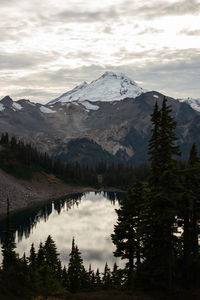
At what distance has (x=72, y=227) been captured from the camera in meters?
106

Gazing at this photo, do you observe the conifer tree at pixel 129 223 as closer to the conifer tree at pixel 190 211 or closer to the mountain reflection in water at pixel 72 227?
the conifer tree at pixel 190 211

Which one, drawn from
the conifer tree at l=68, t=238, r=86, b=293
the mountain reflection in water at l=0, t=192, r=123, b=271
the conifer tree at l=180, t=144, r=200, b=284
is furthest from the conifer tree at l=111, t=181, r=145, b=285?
the mountain reflection in water at l=0, t=192, r=123, b=271

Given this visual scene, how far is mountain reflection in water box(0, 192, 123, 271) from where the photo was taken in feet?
253

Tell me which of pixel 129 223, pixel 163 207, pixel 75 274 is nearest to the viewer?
pixel 163 207

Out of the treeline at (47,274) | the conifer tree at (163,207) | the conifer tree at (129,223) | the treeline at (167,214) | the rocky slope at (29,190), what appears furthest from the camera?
the rocky slope at (29,190)

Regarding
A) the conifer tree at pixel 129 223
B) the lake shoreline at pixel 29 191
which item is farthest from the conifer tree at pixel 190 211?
the lake shoreline at pixel 29 191

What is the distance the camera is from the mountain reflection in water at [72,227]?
77.1m

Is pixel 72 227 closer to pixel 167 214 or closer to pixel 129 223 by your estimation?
pixel 129 223

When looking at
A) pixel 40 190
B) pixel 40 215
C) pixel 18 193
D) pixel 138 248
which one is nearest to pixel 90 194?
pixel 40 190

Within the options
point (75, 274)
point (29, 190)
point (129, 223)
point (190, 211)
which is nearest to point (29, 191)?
point (29, 190)

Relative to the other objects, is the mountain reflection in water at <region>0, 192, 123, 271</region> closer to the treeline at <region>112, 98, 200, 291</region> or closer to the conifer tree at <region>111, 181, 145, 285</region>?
the conifer tree at <region>111, 181, 145, 285</region>

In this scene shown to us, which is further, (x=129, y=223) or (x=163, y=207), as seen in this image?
(x=129, y=223)

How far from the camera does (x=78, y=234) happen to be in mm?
95938

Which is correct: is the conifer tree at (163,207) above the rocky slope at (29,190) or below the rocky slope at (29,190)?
above
